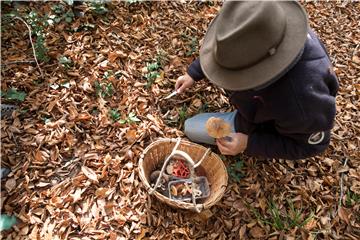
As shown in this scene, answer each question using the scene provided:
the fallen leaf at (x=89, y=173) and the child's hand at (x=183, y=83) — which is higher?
the child's hand at (x=183, y=83)

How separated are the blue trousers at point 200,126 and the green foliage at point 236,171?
0.21 m

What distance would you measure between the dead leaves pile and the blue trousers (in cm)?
10

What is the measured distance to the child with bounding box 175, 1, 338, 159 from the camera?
4.94ft

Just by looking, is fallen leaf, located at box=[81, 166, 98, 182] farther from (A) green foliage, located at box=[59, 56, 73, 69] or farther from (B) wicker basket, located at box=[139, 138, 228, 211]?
(A) green foliage, located at box=[59, 56, 73, 69]

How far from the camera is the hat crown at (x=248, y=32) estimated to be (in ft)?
4.80

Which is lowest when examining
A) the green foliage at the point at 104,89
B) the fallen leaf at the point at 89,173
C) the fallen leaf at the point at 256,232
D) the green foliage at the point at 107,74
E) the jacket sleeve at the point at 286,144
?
the fallen leaf at the point at 256,232

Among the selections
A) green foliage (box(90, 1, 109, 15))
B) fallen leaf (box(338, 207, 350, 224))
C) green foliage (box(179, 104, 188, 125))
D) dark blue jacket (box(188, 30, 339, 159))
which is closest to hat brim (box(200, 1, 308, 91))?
dark blue jacket (box(188, 30, 339, 159))

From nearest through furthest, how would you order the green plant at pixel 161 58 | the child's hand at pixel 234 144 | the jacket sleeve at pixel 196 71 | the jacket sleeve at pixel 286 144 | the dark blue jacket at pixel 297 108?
the dark blue jacket at pixel 297 108 < the jacket sleeve at pixel 286 144 < the child's hand at pixel 234 144 < the jacket sleeve at pixel 196 71 < the green plant at pixel 161 58

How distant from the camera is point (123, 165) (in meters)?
2.39

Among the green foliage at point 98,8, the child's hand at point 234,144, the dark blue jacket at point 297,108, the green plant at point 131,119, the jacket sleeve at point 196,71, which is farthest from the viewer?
the green foliage at point 98,8

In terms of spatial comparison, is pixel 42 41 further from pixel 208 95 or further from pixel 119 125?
pixel 208 95

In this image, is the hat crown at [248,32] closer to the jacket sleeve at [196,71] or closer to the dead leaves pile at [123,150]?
the jacket sleeve at [196,71]

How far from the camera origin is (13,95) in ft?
8.15

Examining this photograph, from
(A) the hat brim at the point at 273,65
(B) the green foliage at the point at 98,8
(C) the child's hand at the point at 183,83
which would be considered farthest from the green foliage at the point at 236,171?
(B) the green foliage at the point at 98,8
